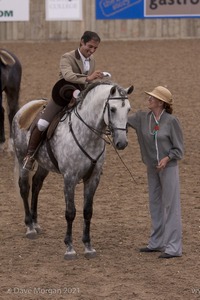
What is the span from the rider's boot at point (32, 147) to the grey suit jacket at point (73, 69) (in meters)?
0.62

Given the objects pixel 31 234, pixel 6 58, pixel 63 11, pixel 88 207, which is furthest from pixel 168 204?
pixel 63 11

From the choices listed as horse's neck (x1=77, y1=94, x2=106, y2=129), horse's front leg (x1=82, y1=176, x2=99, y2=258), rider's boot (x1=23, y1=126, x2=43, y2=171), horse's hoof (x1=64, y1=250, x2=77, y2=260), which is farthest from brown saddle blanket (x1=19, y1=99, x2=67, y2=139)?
horse's hoof (x1=64, y1=250, x2=77, y2=260)

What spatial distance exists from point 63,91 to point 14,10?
1800cm

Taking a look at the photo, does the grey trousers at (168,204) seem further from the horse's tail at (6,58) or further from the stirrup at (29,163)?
the horse's tail at (6,58)

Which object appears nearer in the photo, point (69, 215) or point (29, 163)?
point (69, 215)

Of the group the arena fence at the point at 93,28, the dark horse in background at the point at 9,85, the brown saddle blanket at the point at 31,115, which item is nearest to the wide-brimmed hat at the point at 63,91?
the brown saddle blanket at the point at 31,115

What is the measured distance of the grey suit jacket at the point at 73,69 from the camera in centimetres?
819

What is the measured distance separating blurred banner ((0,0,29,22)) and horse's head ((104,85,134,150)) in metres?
18.3

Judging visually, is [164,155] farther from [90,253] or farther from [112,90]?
[90,253]

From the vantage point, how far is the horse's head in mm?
7602

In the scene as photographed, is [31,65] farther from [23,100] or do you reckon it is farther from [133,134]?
[133,134]

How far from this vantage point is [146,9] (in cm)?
2583

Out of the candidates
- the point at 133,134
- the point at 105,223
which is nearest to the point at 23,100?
the point at 133,134

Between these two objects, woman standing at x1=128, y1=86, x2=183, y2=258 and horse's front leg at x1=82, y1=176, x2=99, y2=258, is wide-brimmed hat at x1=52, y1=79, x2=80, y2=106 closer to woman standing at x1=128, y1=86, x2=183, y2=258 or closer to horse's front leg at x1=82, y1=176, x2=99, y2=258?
woman standing at x1=128, y1=86, x2=183, y2=258
